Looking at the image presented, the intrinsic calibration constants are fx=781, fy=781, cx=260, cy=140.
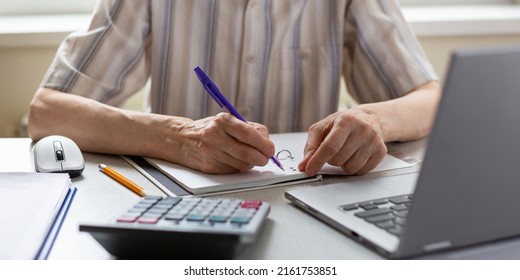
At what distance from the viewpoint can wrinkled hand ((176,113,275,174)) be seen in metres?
1.15

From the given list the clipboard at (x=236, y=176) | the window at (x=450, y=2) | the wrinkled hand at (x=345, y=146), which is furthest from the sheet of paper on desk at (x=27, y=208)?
the window at (x=450, y=2)

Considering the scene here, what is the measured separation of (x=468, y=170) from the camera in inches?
31.2

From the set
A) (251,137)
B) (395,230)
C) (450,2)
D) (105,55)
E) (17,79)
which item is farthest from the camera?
(450,2)

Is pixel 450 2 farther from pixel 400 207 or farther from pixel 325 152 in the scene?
pixel 400 207

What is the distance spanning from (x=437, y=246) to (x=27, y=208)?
0.51 metres

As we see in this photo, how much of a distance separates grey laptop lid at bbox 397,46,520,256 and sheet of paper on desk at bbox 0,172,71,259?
0.41m

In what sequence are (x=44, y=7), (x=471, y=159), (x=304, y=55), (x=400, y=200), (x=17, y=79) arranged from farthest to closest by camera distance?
(x=44, y=7), (x=17, y=79), (x=304, y=55), (x=400, y=200), (x=471, y=159)

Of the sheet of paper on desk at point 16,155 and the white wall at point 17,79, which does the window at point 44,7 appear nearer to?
the white wall at point 17,79

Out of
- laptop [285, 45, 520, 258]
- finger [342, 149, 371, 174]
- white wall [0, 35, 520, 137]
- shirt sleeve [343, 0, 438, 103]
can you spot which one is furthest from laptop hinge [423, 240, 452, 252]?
white wall [0, 35, 520, 137]

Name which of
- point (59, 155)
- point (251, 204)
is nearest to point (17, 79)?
point (59, 155)

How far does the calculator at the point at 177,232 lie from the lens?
32.8 inches

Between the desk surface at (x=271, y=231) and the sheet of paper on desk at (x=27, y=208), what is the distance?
25mm

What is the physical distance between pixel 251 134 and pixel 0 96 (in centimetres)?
125
